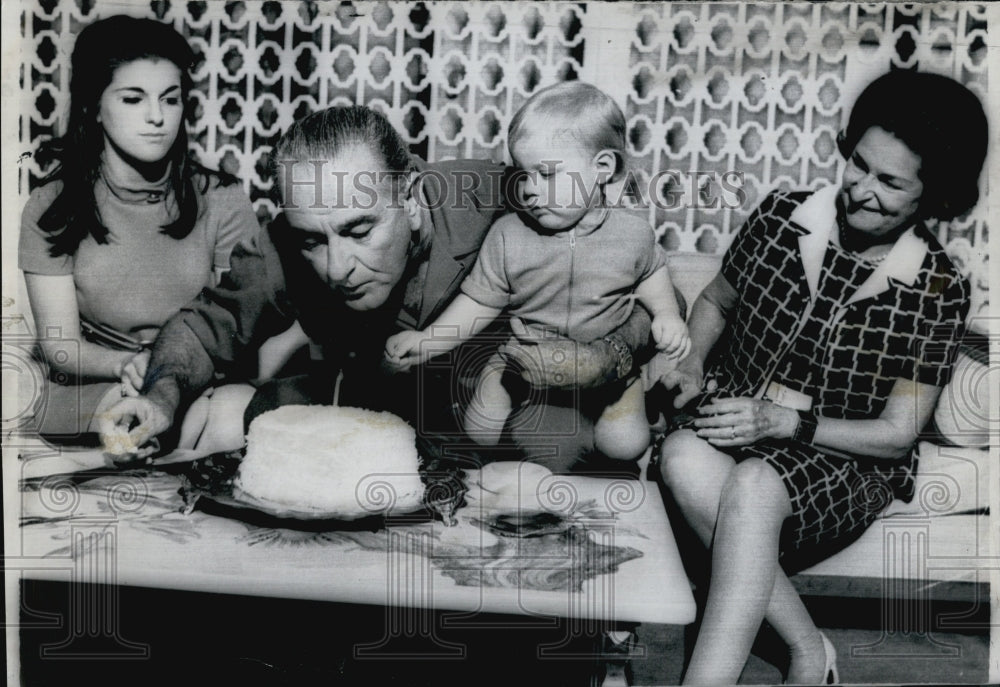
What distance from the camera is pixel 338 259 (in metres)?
2.87

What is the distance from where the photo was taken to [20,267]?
2.92m

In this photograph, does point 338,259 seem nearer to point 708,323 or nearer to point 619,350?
point 619,350

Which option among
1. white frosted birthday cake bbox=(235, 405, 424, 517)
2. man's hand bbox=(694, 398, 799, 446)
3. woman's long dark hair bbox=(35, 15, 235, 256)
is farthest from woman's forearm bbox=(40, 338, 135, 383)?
man's hand bbox=(694, 398, 799, 446)

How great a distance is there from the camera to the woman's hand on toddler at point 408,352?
292 centimetres

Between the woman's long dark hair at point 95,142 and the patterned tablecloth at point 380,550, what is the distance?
2.09ft

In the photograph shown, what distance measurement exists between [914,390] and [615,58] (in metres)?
1.14

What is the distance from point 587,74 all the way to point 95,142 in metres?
1.27

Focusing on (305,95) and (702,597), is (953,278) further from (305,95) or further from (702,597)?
(305,95)

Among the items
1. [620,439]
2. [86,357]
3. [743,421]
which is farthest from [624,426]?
[86,357]

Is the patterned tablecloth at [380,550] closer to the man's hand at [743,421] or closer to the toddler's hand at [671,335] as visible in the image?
the man's hand at [743,421]

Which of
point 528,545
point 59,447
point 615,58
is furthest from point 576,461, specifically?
point 59,447

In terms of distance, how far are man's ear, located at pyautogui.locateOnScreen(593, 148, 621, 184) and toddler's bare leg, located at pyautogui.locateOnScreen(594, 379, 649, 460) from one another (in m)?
0.53

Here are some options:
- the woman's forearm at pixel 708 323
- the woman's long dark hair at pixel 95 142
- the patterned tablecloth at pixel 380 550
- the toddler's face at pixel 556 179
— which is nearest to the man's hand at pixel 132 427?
the patterned tablecloth at pixel 380 550

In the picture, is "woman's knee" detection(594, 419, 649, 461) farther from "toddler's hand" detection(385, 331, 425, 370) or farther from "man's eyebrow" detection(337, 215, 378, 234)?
"man's eyebrow" detection(337, 215, 378, 234)
